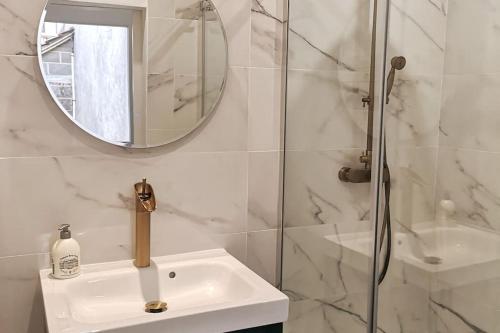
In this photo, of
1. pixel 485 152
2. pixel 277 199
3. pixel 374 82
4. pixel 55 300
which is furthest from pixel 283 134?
pixel 55 300

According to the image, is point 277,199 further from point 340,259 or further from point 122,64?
point 122,64

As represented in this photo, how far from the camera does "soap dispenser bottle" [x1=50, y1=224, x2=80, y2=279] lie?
1438mm

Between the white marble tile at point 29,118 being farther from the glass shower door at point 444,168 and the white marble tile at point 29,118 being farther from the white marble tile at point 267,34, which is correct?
the glass shower door at point 444,168

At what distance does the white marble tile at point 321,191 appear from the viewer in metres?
1.59

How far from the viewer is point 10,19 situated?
55.1 inches

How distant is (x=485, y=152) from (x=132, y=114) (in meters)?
1.02

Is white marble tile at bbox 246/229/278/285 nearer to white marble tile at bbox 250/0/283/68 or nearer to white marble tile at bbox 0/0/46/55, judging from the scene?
white marble tile at bbox 250/0/283/68

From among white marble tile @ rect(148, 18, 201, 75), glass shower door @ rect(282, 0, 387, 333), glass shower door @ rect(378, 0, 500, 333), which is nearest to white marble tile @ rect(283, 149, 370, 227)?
glass shower door @ rect(282, 0, 387, 333)

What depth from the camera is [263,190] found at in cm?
181

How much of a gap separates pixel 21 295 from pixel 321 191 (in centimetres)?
98

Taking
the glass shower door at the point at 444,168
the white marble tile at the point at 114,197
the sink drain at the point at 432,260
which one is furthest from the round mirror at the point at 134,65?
the sink drain at the point at 432,260

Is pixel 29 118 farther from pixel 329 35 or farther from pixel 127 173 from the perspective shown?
pixel 329 35

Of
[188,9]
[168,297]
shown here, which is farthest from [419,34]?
[168,297]

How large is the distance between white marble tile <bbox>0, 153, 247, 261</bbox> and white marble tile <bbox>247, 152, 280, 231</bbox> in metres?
0.03
